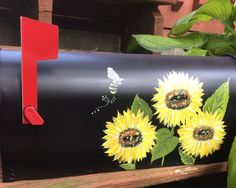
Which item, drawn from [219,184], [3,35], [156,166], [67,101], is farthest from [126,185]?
[3,35]

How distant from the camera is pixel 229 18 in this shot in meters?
0.75

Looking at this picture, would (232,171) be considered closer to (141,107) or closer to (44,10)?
(141,107)

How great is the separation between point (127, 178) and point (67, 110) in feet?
0.53

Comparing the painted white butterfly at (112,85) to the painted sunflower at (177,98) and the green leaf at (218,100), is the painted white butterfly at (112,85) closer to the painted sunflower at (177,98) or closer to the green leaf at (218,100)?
the painted sunflower at (177,98)

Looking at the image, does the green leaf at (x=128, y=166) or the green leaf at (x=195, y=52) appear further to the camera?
the green leaf at (x=195, y=52)

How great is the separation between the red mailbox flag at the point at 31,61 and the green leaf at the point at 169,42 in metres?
0.27

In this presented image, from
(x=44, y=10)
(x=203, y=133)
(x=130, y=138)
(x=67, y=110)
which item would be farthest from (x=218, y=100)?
(x=44, y=10)

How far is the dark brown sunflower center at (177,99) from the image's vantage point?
1.78 ft

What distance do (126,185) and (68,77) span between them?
0.21 meters

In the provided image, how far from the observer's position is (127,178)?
519 millimetres

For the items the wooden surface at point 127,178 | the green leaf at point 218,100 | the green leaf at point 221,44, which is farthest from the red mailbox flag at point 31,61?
the green leaf at point 221,44

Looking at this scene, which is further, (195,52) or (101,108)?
(195,52)

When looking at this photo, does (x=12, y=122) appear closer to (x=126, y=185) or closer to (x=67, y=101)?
(x=67, y=101)

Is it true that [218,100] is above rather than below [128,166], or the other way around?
above
